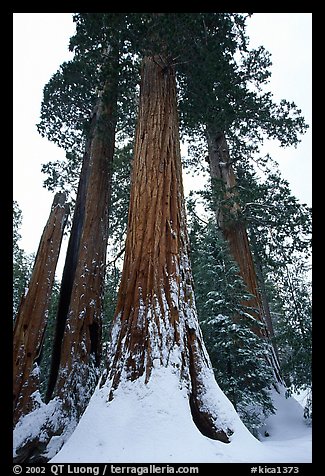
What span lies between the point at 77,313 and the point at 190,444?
3.22 metres

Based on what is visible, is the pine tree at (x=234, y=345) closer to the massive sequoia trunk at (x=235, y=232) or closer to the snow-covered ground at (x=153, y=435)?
the massive sequoia trunk at (x=235, y=232)

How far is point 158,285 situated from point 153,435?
1.55 m

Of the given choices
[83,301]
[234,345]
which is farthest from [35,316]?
[234,345]

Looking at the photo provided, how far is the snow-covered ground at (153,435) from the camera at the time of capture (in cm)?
247

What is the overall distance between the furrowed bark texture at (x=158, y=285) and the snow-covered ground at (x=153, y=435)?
15cm

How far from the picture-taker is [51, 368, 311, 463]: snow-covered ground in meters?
Answer: 2.47

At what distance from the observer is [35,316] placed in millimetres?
4695

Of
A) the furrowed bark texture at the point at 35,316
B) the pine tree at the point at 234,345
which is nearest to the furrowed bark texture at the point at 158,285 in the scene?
the furrowed bark texture at the point at 35,316

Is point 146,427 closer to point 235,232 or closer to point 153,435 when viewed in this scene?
point 153,435

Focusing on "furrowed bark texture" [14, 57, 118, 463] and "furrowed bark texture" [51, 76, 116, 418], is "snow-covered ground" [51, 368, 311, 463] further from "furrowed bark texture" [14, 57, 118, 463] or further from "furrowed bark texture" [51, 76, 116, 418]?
"furrowed bark texture" [51, 76, 116, 418]

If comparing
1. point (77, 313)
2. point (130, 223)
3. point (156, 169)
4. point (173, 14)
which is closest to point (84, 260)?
point (77, 313)
